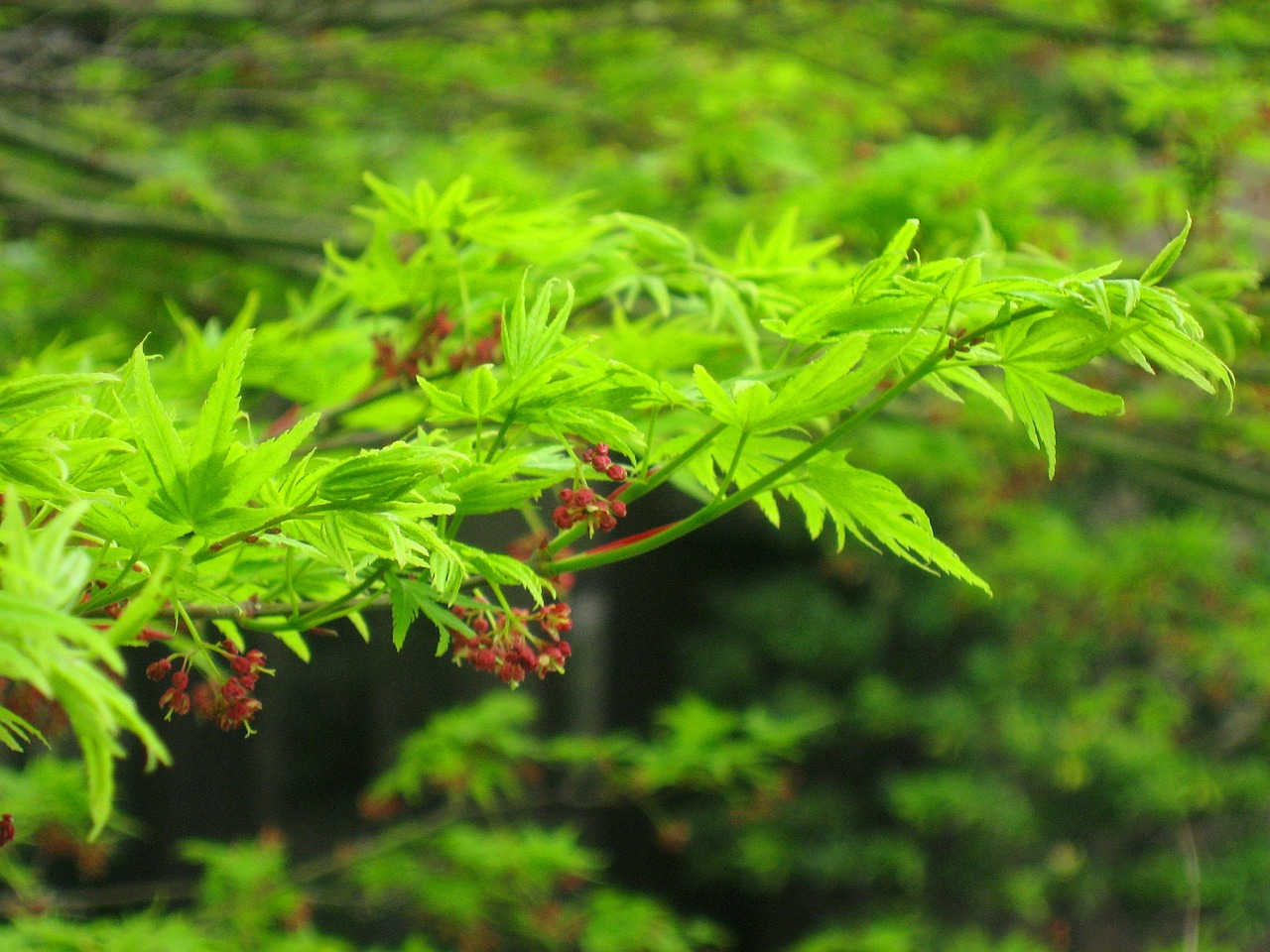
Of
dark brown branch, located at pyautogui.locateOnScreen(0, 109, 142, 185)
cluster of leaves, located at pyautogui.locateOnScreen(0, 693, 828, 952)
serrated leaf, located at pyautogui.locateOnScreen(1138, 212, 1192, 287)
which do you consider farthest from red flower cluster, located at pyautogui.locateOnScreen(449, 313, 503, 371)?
dark brown branch, located at pyautogui.locateOnScreen(0, 109, 142, 185)

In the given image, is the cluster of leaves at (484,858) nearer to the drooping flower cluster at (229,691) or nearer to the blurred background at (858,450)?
the blurred background at (858,450)

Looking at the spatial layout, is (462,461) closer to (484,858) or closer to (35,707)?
(35,707)

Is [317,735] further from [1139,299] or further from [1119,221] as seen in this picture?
[1139,299]

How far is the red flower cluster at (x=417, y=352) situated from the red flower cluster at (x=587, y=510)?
15.7 inches

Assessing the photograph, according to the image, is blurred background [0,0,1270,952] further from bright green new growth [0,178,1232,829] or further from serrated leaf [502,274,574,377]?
serrated leaf [502,274,574,377]

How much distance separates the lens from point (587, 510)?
0.85 metres

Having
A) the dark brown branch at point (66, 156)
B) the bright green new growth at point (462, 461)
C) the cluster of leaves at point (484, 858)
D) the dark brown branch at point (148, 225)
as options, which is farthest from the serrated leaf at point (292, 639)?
the dark brown branch at point (66, 156)

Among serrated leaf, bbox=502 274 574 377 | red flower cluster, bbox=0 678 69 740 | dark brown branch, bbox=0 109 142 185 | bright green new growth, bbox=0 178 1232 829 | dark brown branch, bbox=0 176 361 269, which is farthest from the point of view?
dark brown branch, bbox=0 109 142 185

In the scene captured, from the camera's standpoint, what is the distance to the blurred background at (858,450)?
238 centimetres

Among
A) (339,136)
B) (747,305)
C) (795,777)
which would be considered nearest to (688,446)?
(747,305)

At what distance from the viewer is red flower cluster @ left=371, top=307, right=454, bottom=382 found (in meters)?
1.21

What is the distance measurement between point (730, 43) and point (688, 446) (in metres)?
2.77

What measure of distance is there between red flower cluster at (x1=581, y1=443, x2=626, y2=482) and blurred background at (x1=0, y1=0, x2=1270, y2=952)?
689 mm

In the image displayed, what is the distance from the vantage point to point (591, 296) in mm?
1204
